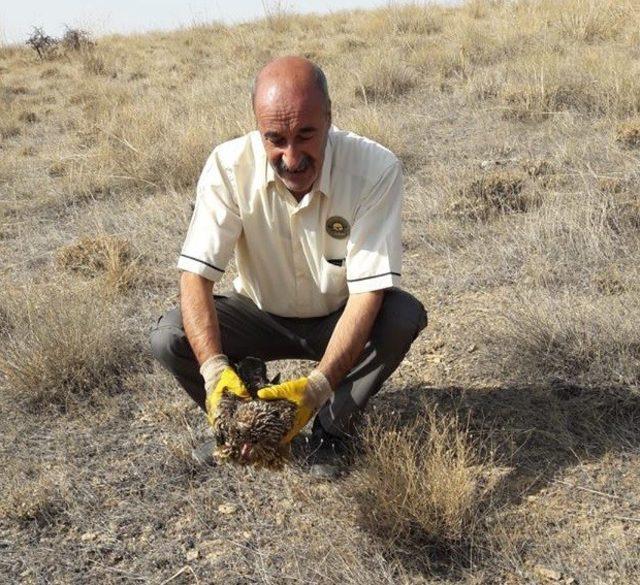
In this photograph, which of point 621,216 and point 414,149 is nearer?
point 621,216

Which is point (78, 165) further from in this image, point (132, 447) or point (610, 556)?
point (610, 556)

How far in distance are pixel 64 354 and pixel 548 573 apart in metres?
2.07

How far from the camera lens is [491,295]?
3666mm

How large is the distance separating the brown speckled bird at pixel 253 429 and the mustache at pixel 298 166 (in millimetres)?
699

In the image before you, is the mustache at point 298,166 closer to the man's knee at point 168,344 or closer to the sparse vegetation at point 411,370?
the man's knee at point 168,344

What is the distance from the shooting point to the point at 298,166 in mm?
2344

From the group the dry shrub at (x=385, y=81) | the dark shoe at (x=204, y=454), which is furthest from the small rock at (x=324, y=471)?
the dry shrub at (x=385, y=81)

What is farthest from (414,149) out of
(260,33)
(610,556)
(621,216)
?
(260,33)

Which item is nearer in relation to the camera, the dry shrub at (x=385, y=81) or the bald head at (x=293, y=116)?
the bald head at (x=293, y=116)

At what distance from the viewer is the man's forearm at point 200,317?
242 cm

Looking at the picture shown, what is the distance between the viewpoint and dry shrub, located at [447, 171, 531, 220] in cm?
451

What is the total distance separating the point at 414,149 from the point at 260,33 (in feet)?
25.3

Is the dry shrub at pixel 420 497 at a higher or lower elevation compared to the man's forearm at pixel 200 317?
lower

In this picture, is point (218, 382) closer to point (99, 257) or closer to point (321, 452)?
point (321, 452)
